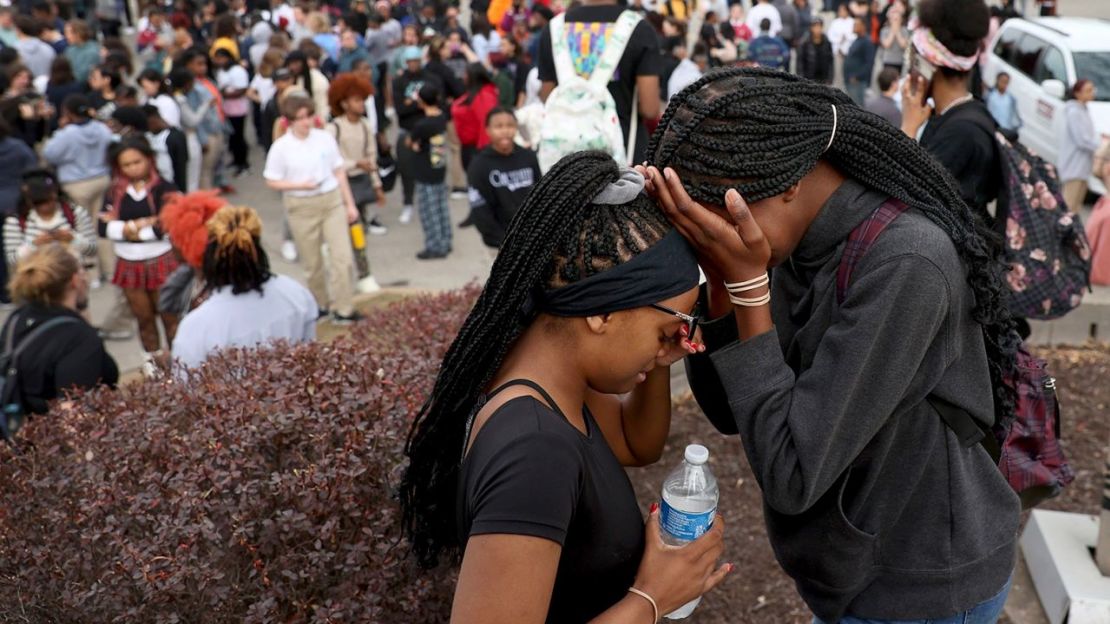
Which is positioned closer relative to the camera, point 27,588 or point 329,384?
point 27,588

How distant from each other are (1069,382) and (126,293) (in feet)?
21.3

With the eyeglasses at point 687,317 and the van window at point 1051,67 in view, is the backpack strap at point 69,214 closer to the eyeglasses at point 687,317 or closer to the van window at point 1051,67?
the eyeglasses at point 687,317

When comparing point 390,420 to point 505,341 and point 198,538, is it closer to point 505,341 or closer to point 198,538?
point 198,538

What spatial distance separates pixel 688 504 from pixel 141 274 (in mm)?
6747

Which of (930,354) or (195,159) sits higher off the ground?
(930,354)

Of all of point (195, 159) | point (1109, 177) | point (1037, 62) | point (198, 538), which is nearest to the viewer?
point (198, 538)

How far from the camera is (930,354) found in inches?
82.7

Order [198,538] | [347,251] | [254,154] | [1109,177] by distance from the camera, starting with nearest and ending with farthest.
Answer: [198,538], [1109,177], [347,251], [254,154]

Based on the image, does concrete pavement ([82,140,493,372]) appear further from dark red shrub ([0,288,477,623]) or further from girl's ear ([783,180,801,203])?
girl's ear ([783,180,801,203])

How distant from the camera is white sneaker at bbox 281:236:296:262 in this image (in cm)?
1085

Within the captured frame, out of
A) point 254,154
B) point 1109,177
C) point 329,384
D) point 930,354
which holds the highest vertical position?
point 930,354

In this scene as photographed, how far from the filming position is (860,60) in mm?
Result: 17062

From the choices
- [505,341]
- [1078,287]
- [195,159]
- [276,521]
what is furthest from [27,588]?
[195,159]

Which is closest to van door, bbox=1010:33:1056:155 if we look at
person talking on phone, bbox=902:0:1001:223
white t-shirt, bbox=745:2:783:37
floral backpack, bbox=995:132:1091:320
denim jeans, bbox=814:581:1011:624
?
white t-shirt, bbox=745:2:783:37
